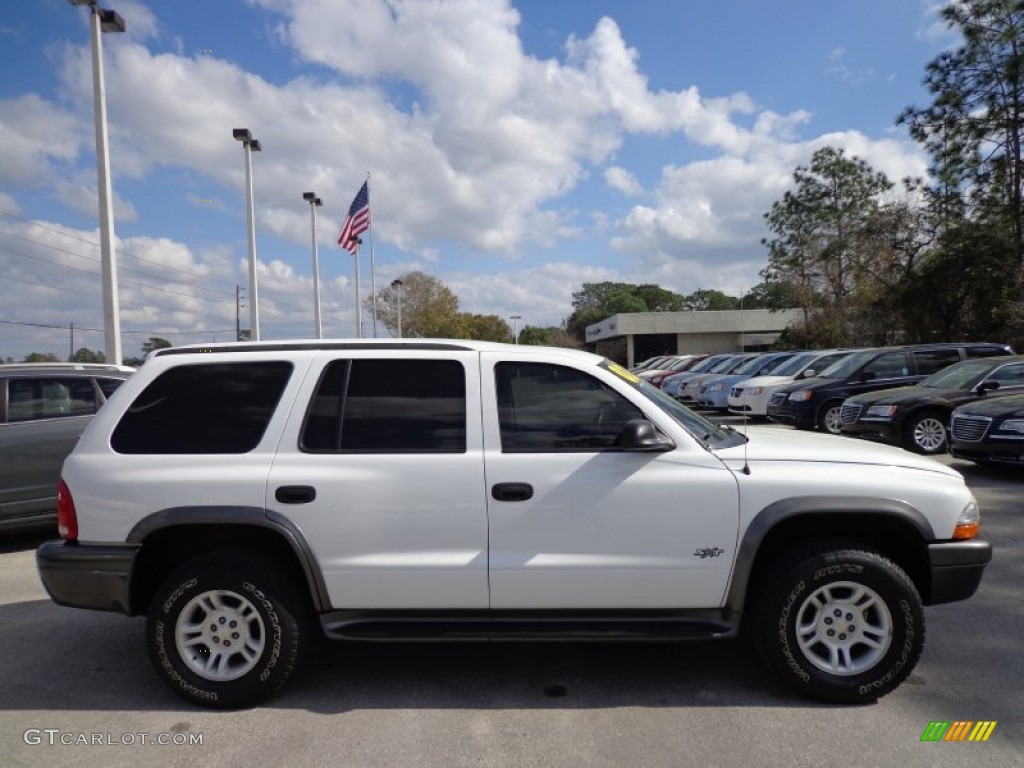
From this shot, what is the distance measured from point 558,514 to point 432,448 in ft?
2.38

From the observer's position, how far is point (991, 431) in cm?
833

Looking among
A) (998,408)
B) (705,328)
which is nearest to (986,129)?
(998,408)

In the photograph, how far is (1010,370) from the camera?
10391 mm

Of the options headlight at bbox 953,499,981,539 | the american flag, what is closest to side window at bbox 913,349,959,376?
headlight at bbox 953,499,981,539

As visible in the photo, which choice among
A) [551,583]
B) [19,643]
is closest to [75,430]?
[19,643]

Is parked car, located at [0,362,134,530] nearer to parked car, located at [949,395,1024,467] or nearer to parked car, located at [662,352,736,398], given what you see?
parked car, located at [949,395,1024,467]

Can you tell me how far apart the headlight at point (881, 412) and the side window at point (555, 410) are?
8.48m

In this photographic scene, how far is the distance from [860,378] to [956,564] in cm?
1056

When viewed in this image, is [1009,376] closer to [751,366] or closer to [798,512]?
[751,366]

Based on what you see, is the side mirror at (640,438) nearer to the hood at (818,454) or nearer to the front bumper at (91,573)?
the hood at (818,454)

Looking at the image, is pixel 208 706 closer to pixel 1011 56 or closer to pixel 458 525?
pixel 458 525

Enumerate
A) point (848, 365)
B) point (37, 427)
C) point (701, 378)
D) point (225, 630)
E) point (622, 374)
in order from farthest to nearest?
point (701, 378)
point (848, 365)
point (37, 427)
point (622, 374)
point (225, 630)

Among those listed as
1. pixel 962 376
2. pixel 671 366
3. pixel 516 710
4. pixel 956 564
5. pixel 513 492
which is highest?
pixel 671 366

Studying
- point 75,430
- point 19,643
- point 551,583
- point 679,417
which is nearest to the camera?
point 551,583
